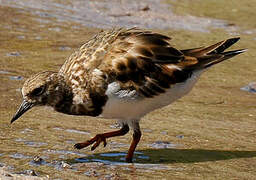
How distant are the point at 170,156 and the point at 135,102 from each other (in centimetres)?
75

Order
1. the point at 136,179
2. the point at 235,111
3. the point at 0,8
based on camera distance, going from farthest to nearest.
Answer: the point at 0,8 → the point at 235,111 → the point at 136,179

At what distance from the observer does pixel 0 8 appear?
13.3 m

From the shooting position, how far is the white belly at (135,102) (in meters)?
6.50

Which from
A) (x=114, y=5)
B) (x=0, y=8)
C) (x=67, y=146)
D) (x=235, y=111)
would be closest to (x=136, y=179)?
(x=67, y=146)

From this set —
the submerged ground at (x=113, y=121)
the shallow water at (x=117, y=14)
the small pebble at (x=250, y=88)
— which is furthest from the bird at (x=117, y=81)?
the shallow water at (x=117, y=14)

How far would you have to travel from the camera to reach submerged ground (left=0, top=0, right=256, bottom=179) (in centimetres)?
631

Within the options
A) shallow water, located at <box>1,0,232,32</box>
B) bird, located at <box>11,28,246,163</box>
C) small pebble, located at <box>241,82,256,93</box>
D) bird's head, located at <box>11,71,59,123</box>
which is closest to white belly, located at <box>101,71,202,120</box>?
bird, located at <box>11,28,246,163</box>

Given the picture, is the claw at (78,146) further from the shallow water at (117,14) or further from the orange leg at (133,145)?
the shallow water at (117,14)

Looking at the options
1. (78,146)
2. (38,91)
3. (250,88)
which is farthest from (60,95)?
(250,88)

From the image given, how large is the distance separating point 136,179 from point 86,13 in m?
8.68

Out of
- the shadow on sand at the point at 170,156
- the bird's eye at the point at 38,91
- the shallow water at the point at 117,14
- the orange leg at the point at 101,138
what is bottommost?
the shallow water at the point at 117,14

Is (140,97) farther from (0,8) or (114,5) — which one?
(114,5)

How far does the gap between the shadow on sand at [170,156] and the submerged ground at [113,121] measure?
11 millimetres

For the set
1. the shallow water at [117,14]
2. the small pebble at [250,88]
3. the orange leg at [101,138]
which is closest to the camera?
the orange leg at [101,138]
